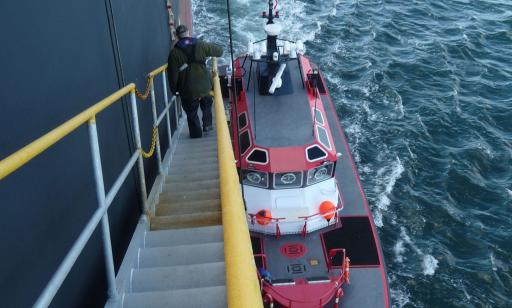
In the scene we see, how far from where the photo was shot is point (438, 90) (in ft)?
65.7

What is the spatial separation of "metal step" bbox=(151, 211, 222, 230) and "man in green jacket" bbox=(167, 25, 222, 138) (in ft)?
10.5

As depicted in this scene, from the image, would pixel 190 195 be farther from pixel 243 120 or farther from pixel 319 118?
pixel 319 118

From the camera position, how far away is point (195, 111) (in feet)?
26.2

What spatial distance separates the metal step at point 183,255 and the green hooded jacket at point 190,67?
3907 mm

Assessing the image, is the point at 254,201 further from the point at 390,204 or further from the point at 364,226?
the point at 390,204

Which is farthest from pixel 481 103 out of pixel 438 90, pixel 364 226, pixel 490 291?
pixel 364 226

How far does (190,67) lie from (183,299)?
4.79 metres

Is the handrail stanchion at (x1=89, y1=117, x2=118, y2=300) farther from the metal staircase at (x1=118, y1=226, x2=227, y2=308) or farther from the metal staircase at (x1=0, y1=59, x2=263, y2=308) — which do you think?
the metal staircase at (x1=118, y1=226, x2=227, y2=308)

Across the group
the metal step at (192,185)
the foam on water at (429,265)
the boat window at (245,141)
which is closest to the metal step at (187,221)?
the metal step at (192,185)

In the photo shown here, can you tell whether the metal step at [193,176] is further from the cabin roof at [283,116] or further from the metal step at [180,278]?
the cabin roof at [283,116]

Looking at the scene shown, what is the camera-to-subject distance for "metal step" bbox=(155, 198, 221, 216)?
4945 millimetres

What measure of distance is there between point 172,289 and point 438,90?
1920cm

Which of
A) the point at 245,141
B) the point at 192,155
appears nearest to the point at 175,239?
the point at 192,155

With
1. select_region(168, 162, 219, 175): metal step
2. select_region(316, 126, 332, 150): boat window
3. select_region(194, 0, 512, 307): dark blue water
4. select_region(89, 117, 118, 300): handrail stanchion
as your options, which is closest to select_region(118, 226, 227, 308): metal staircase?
select_region(89, 117, 118, 300): handrail stanchion
